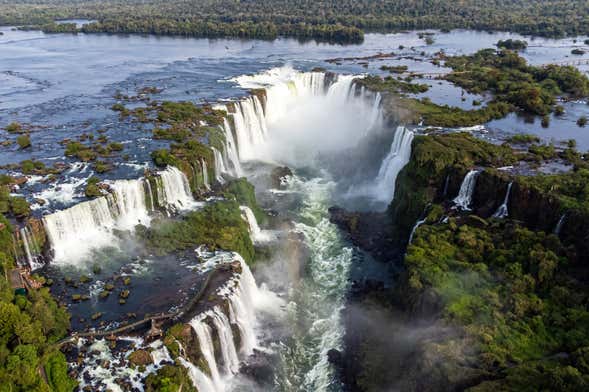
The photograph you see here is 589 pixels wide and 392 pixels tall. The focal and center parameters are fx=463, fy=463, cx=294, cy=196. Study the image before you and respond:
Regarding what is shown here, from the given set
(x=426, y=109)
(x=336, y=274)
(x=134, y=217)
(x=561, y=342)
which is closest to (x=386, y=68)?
(x=426, y=109)

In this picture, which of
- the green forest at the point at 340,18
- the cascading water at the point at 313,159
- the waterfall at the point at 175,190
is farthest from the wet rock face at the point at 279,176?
the green forest at the point at 340,18

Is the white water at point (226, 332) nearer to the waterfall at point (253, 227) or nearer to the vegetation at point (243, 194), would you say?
the waterfall at point (253, 227)

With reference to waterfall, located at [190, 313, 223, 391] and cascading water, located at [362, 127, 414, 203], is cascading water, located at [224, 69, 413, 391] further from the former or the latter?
waterfall, located at [190, 313, 223, 391]

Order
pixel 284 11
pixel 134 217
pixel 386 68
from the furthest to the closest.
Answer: pixel 284 11
pixel 386 68
pixel 134 217

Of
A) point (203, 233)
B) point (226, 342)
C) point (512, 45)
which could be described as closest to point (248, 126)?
point (203, 233)

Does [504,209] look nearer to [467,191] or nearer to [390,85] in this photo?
[467,191]

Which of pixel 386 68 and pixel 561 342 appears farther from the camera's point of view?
pixel 386 68

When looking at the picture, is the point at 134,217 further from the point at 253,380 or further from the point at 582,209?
the point at 582,209
